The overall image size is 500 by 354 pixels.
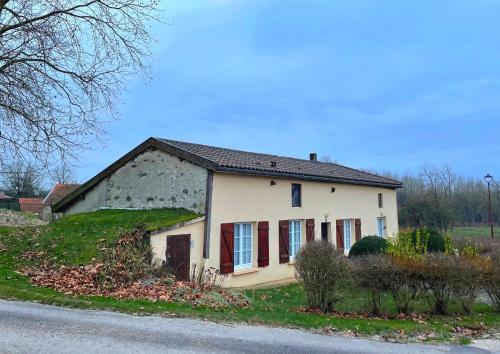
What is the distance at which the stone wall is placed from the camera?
50.0 ft

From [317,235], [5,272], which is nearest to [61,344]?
[5,272]

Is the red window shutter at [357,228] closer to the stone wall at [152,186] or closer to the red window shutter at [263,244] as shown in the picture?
the red window shutter at [263,244]

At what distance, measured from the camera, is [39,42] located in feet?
41.7

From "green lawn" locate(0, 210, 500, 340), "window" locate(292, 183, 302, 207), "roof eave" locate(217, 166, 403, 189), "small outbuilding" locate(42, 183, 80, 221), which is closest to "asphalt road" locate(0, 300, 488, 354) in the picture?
"green lawn" locate(0, 210, 500, 340)

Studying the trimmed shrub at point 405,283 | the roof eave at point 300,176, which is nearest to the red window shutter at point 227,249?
the roof eave at point 300,176

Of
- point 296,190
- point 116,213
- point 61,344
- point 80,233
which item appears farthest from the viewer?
point 296,190

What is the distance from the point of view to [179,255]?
13.6 m

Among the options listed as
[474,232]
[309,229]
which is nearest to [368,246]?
[309,229]

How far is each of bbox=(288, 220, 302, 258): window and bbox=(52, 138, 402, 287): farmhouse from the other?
0.04m

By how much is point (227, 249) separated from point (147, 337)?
907cm

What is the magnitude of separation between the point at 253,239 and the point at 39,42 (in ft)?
31.7

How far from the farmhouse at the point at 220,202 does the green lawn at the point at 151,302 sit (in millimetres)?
724

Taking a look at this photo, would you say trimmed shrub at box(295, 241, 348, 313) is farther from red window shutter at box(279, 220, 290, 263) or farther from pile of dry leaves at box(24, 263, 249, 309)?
red window shutter at box(279, 220, 290, 263)

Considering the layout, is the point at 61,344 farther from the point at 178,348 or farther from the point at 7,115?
the point at 7,115
